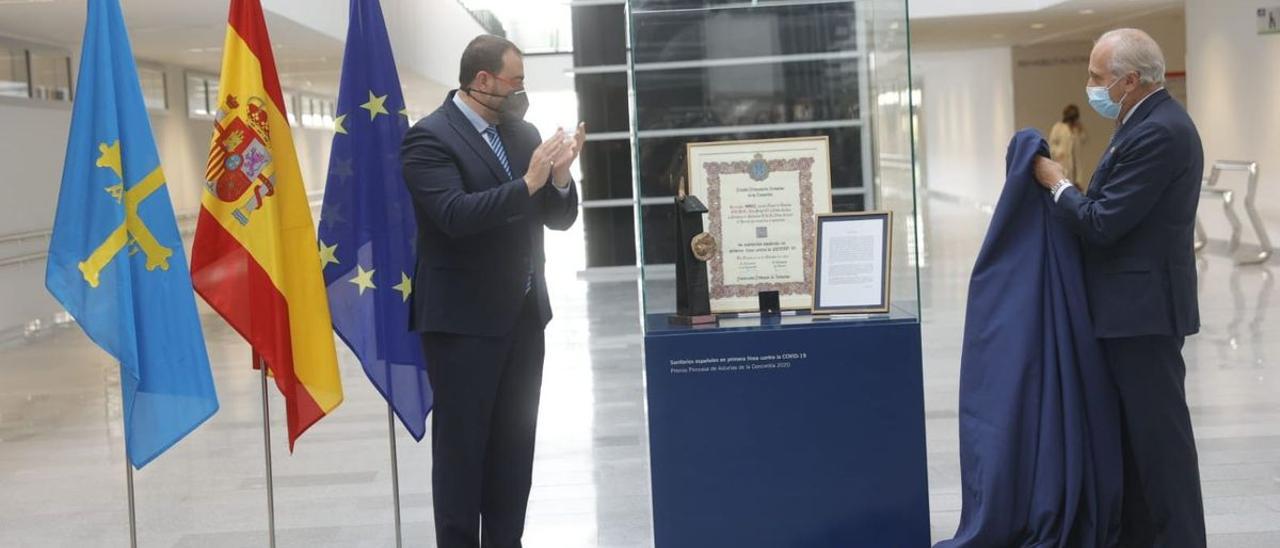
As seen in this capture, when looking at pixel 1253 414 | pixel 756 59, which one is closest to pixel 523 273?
pixel 756 59

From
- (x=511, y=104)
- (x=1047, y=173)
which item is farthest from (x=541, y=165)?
(x=1047, y=173)

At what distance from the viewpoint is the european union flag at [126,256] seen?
421cm

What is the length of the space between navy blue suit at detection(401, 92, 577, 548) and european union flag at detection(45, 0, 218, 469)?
2.54 ft

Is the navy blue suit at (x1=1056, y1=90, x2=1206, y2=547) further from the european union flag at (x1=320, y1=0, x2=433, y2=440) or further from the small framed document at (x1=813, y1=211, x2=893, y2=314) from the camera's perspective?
the european union flag at (x1=320, y1=0, x2=433, y2=440)

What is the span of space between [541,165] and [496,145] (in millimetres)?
345

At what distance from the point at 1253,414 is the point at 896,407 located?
11.8 ft

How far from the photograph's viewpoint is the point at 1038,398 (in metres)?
4.31

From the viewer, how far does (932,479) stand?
5.90 meters

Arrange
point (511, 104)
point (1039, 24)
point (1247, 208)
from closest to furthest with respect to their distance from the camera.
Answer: point (511, 104)
point (1247, 208)
point (1039, 24)

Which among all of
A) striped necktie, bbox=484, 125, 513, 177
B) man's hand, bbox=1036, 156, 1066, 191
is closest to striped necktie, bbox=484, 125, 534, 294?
striped necktie, bbox=484, 125, 513, 177

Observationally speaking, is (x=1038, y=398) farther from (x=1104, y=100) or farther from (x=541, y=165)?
(x=541, y=165)

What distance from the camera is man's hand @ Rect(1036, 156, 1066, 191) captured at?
4.22 m

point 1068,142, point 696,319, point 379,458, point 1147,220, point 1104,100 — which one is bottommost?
point 379,458

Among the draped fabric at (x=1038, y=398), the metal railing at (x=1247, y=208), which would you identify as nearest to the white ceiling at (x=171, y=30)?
the draped fabric at (x=1038, y=398)
